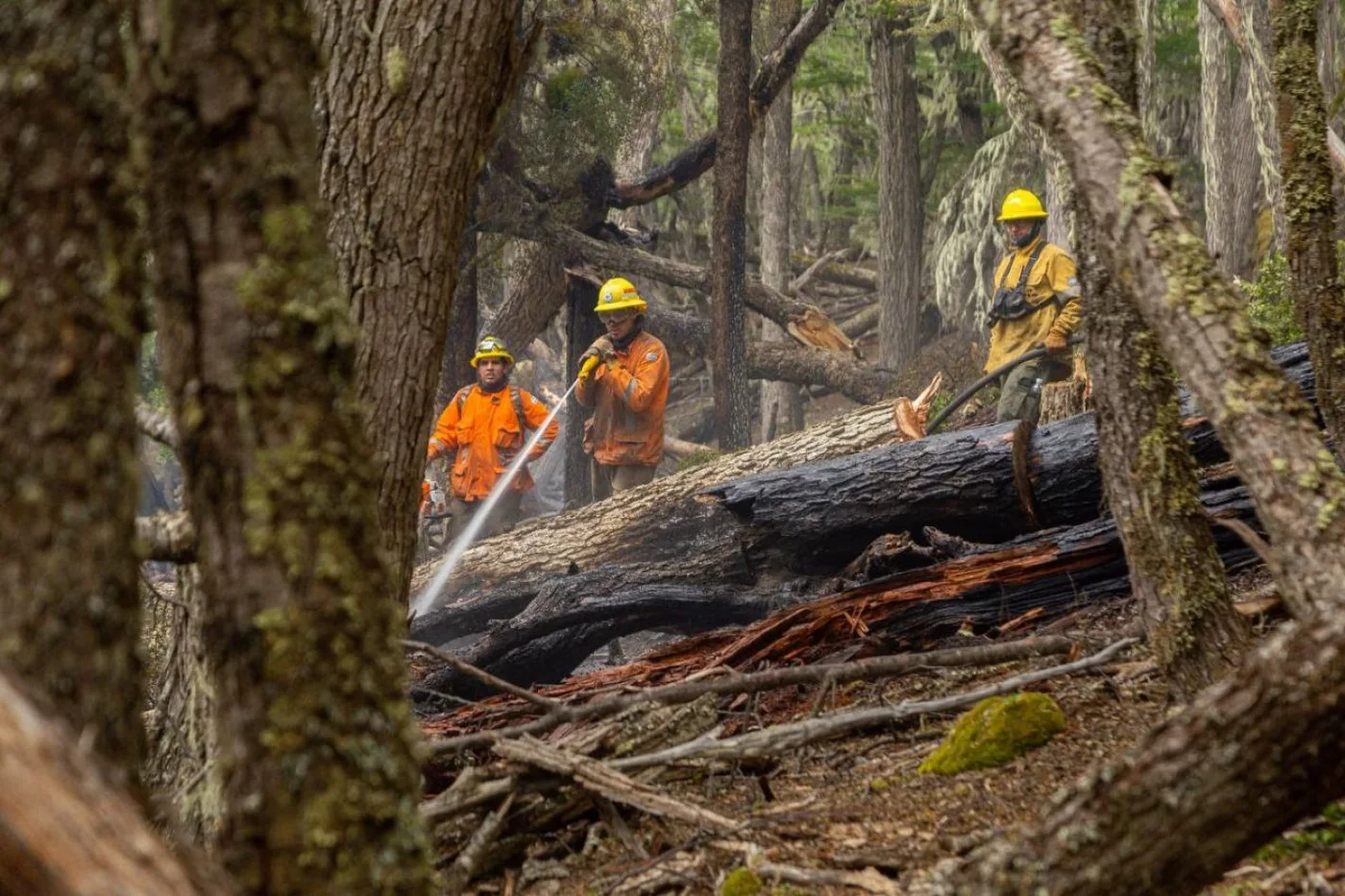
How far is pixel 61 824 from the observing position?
1.16m

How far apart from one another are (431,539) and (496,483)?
124cm

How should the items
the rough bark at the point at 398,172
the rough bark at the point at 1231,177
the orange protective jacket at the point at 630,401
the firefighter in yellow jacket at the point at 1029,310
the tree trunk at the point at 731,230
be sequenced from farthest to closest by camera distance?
1. the rough bark at the point at 1231,177
2. the tree trunk at the point at 731,230
3. the orange protective jacket at the point at 630,401
4. the firefighter in yellow jacket at the point at 1029,310
5. the rough bark at the point at 398,172

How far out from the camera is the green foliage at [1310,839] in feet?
9.27

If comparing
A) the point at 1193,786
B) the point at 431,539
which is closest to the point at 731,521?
the point at 431,539

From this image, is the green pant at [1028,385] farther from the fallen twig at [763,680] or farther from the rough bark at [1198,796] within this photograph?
the rough bark at [1198,796]

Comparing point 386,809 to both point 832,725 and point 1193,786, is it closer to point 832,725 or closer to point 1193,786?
point 1193,786

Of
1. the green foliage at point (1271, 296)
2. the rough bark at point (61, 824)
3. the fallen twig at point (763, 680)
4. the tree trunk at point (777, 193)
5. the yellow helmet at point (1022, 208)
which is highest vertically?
the tree trunk at point (777, 193)

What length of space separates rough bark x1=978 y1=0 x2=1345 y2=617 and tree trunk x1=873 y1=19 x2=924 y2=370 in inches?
638

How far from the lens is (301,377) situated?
167cm

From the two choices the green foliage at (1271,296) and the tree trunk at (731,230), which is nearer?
the green foliage at (1271,296)

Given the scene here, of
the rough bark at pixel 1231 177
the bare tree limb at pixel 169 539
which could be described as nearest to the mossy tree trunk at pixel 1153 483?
the bare tree limb at pixel 169 539

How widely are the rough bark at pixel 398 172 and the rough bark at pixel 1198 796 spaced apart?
213cm

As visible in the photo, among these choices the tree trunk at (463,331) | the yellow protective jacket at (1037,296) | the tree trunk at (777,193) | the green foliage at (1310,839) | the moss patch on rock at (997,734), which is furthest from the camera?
the tree trunk at (777,193)

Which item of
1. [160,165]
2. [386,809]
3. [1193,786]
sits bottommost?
[1193,786]
